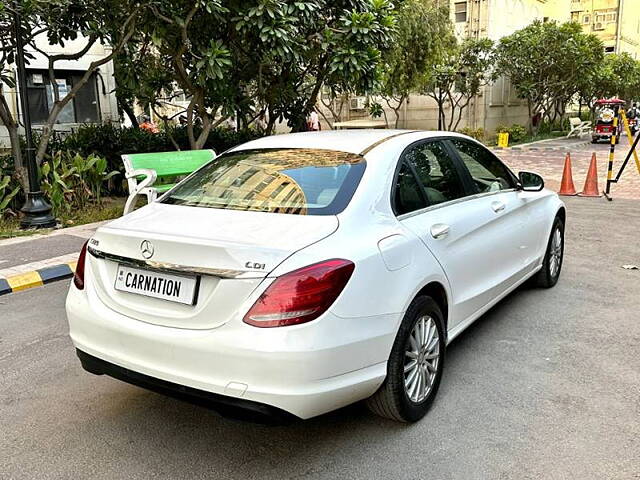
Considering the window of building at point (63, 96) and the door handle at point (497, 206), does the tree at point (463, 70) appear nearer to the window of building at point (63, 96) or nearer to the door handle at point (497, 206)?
the window of building at point (63, 96)

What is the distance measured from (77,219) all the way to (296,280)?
284 inches

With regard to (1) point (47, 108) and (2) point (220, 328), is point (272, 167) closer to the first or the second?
(2) point (220, 328)

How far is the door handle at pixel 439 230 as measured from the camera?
3426 mm

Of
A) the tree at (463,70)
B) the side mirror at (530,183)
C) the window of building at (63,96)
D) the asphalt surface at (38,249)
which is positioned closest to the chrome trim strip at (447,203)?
the side mirror at (530,183)

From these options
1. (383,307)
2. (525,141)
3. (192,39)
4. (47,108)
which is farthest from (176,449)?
(525,141)

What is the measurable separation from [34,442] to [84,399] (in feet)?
1.60

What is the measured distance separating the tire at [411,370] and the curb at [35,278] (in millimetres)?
4232

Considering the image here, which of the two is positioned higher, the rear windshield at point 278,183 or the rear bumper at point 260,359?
the rear windshield at point 278,183

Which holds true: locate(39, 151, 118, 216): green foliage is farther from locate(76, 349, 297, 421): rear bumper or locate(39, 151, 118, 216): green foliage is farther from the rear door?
the rear door

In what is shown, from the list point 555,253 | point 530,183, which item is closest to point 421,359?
point 530,183

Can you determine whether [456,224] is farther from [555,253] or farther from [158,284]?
[555,253]

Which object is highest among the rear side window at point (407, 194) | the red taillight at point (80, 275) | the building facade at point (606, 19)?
the building facade at point (606, 19)

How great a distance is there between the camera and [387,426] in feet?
10.6

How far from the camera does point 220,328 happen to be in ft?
8.54
